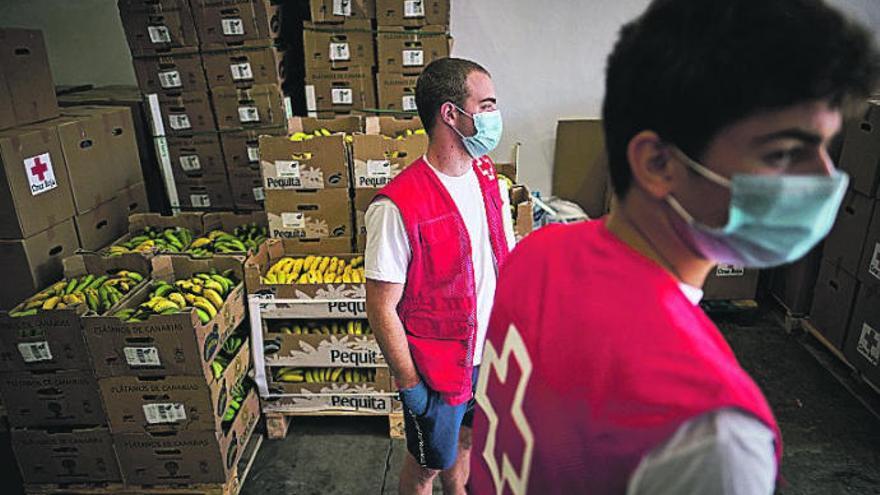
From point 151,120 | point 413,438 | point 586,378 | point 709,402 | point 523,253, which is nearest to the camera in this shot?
point 709,402

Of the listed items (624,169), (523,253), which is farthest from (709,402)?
(523,253)

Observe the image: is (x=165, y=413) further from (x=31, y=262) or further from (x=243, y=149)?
(x=243, y=149)

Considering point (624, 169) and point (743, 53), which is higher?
point (743, 53)

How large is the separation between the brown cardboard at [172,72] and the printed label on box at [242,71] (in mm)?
181

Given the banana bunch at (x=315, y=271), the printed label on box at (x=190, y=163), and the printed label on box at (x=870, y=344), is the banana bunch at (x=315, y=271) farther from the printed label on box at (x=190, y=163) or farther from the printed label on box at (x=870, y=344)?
the printed label on box at (x=870, y=344)

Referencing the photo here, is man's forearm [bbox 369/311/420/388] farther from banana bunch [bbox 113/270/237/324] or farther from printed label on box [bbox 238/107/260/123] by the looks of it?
printed label on box [bbox 238/107/260/123]

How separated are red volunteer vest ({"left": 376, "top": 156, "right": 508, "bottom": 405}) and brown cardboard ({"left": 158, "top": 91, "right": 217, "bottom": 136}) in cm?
211

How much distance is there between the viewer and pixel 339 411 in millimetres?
2865

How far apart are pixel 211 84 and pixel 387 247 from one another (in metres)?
2.24

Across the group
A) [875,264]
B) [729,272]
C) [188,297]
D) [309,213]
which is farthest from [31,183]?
[875,264]

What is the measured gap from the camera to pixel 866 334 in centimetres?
301

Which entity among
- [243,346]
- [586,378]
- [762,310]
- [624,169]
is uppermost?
[624,169]

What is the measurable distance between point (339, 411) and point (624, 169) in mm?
2415

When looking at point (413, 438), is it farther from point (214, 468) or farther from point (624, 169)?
point (624, 169)
